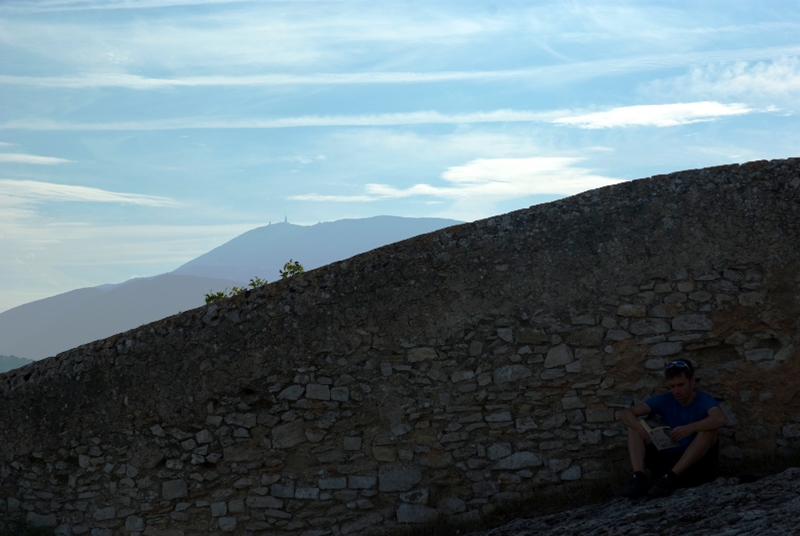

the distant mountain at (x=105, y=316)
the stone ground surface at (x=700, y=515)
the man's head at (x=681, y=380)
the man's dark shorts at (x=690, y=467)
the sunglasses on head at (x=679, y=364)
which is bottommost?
the stone ground surface at (x=700, y=515)

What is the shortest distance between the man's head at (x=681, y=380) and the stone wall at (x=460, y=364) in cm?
40

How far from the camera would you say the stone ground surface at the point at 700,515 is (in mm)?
4195

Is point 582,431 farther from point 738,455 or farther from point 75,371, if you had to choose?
point 75,371

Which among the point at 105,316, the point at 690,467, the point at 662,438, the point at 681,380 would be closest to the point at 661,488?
the point at 690,467

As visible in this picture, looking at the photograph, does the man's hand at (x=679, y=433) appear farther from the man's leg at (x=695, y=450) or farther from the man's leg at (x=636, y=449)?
the man's leg at (x=636, y=449)

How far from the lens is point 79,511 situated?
708 centimetres

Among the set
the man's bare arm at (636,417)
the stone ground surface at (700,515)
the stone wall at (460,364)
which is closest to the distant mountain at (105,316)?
the stone wall at (460,364)

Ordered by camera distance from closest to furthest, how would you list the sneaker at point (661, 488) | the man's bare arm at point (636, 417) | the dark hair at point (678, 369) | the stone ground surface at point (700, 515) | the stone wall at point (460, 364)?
the stone ground surface at point (700, 515), the sneaker at point (661, 488), the dark hair at point (678, 369), the man's bare arm at point (636, 417), the stone wall at point (460, 364)

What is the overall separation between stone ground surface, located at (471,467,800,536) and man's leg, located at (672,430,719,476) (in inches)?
8.3

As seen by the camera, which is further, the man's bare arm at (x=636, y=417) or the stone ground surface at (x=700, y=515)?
the man's bare arm at (x=636, y=417)

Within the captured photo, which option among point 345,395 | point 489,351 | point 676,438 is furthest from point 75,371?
point 676,438

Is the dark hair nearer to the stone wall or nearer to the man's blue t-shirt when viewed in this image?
the man's blue t-shirt

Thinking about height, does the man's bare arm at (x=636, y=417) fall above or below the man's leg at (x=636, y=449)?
above

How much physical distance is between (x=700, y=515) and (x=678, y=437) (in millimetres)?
1059
